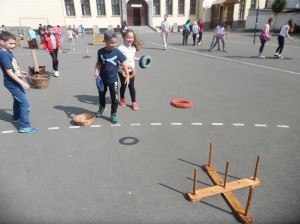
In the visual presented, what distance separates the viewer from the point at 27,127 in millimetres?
4855

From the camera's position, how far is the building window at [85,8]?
122 ft

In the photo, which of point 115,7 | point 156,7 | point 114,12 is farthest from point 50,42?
point 156,7

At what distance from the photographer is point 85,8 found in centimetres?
3762

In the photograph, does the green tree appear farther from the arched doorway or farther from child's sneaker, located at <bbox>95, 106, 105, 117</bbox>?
child's sneaker, located at <bbox>95, 106, 105, 117</bbox>

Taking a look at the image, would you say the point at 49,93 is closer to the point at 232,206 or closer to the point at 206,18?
the point at 232,206

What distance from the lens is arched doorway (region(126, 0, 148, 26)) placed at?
40294mm

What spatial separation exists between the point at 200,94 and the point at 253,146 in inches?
130

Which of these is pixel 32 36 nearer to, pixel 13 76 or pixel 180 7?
pixel 13 76

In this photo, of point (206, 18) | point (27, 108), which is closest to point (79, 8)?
point (206, 18)

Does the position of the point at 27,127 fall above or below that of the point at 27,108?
below

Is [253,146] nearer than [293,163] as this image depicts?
No

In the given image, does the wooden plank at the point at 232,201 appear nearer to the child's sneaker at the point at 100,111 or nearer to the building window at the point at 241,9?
the child's sneaker at the point at 100,111

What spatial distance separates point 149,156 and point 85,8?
39401 millimetres

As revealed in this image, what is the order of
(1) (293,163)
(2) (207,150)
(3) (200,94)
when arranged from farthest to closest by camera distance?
1. (3) (200,94)
2. (2) (207,150)
3. (1) (293,163)
